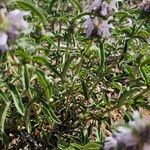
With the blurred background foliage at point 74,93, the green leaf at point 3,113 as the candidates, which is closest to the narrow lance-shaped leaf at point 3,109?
the green leaf at point 3,113

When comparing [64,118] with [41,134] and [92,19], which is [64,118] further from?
[92,19]

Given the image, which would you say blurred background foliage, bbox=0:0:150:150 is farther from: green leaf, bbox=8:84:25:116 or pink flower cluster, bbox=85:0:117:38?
green leaf, bbox=8:84:25:116

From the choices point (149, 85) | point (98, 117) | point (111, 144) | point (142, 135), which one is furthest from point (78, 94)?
point (142, 135)

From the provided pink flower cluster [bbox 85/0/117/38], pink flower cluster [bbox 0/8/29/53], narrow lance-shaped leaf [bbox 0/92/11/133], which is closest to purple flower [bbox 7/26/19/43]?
pink flower cluster [bbox 0/8/29/53]

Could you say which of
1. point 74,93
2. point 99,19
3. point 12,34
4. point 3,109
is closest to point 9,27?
point 12,34

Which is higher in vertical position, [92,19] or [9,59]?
[92,19]
